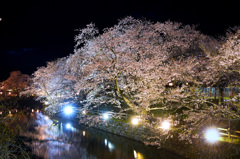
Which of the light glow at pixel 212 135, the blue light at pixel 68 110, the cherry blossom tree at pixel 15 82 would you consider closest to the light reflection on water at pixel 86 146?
the light glow at pixel 212 135

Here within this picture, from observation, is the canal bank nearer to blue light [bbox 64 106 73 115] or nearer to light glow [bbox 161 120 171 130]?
light glow [bbox 161 120 171 130]

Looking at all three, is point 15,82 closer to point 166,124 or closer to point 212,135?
point 166,124

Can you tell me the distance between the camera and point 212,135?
10.3 metres

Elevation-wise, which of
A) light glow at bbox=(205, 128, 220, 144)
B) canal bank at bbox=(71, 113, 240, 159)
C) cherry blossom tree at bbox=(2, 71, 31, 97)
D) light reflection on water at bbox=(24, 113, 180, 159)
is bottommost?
light reflection on water at bbox=(24, 113, 180, 159)

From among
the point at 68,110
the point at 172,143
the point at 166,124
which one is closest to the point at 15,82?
the point at 68,110

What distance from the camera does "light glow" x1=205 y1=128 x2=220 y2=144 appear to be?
10148mm

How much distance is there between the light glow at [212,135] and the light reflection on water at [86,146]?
245cm

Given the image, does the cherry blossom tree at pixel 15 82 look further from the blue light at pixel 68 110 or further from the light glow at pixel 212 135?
the light glow at pixel 212 135

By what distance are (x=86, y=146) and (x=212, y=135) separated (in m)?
8.86

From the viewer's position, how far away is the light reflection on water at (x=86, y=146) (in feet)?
→ 41.2

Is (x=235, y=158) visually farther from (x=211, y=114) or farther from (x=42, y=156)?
(x=42, y=156)

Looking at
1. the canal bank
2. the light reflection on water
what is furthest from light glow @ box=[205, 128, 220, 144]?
the light reflection on water

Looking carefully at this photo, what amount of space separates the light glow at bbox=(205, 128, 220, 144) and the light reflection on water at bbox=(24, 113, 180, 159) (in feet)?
8.04

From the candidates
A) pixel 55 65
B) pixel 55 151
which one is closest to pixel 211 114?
pixel 55 151
